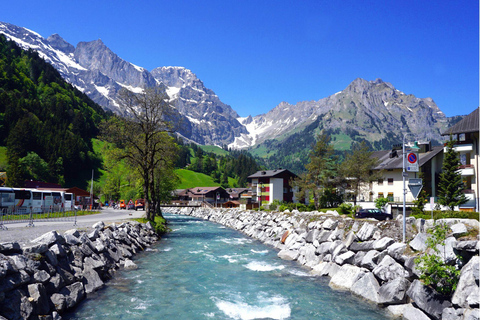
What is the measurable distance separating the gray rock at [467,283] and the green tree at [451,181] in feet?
118

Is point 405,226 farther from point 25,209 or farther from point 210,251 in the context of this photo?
point 25,209

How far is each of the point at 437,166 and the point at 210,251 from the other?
5272 cm

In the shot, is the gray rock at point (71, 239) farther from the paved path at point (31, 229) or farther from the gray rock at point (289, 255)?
the gray rock at point (289, 255)

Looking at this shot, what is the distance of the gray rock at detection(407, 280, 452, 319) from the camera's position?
39.8 ft

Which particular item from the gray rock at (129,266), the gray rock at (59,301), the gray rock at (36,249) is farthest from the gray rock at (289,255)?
the gray rock at (36,249)

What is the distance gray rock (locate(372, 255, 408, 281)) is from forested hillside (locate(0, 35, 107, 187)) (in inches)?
3665

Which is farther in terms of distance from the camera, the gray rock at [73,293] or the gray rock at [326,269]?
the gray rock at [326,269]

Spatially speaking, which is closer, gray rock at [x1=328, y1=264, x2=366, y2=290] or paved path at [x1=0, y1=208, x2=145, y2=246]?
gray rock at [x1=328, y1=264, x2=366, y2=290]

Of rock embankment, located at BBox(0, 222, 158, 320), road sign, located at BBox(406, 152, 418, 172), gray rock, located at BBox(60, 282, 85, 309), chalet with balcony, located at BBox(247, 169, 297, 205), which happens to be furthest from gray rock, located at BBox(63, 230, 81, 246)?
chalet with balcony, located at BBox(247, 169, 297, 205)

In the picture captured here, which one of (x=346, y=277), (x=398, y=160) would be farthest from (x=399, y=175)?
(x=346, y=277)

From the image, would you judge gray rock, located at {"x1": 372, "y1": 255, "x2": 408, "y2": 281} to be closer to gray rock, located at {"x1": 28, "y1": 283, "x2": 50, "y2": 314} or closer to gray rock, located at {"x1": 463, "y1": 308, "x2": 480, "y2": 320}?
gray rock, located at {"x1": 463, "y1": 308, "x2": 480, "y2": 320}

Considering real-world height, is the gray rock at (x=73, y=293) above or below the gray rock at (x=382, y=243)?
below

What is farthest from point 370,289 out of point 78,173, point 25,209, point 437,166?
point 78,173

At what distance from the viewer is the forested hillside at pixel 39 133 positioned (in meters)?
108
